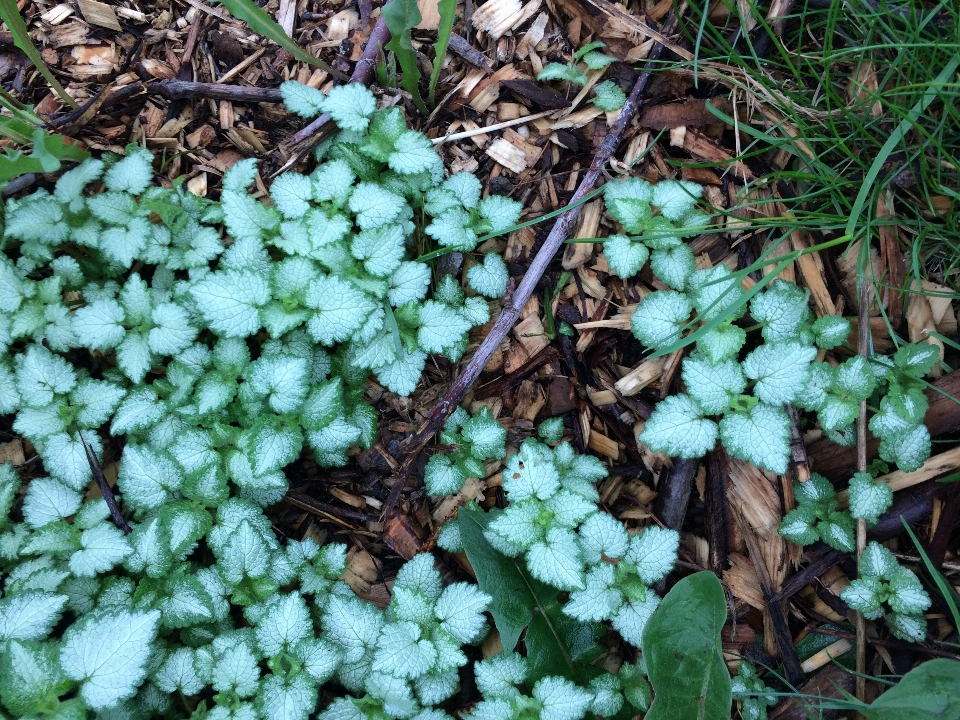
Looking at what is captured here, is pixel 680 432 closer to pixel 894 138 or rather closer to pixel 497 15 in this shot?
pixel 894 138

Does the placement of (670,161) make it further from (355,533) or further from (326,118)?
(355,533)

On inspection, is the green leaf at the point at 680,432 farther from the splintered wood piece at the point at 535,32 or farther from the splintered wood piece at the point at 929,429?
the splintered wood piece at the point at 535,32

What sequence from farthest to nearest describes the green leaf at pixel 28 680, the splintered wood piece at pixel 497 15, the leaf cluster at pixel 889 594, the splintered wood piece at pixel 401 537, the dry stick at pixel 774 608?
1. the splintered wood piece at pixel 497 15
2. the splintered wood piece at pixel 401 537
3. the dry stick at pixel 774 608
4. the leaf cluster at pixel 889 594
5. the green leaf at pixel 28 680

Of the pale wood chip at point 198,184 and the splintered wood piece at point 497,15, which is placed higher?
the splintered wood piece at point 497,15

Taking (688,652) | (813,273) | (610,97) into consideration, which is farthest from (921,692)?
(610,97)

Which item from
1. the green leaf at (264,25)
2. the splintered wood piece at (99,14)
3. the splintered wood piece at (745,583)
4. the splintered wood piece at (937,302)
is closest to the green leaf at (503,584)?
the splintered wood piece at (745,583)

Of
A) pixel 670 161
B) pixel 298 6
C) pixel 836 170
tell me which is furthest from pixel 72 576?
pixel 836 170

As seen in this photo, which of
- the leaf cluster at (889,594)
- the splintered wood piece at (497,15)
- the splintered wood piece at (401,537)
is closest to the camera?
the leaf cluster at (889,594)

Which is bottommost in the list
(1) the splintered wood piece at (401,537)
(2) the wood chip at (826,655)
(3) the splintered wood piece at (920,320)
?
(2) the wood chip at (826,655)
